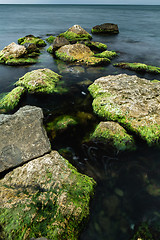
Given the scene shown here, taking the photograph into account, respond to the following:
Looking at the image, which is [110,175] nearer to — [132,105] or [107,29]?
[132,105]

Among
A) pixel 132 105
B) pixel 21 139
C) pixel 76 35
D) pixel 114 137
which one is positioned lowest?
pixel 114 137

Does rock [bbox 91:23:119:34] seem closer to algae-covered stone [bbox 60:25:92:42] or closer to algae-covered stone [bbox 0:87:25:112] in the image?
algae-covered stone [bbox 60:25:92:42]

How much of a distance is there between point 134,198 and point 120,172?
1.16 m

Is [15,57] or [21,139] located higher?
[15,57]

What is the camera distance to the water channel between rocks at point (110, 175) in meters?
4.94

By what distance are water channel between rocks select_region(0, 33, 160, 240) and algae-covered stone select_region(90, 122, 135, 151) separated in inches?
14.6

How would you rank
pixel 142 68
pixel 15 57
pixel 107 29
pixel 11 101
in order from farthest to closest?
1. pixel 107 29
2. pixel 15 57
3. pixel 142 68
4. pixel 11 101

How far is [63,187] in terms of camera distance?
16.2 feet

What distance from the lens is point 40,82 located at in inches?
484

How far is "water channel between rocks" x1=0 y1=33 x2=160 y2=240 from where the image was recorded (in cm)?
494

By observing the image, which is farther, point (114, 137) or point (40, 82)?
point (40, 82)

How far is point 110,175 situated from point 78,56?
630 inches

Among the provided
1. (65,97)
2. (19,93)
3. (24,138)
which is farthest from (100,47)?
(24,138)

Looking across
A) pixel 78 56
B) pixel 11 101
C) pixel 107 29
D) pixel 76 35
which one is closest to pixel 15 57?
pixel 78 56
